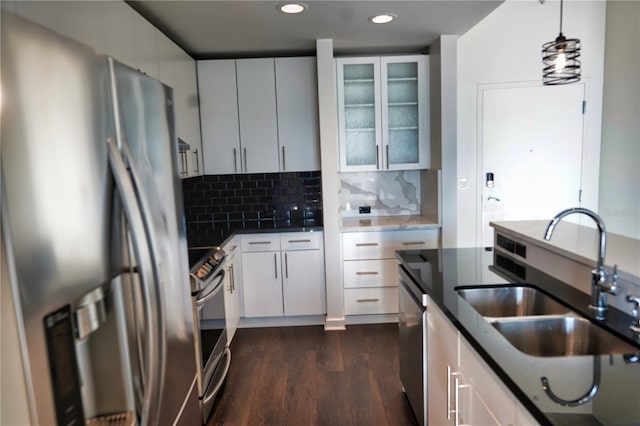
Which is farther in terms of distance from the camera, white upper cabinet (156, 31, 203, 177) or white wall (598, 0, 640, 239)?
white wall (598, 0, 640, 239)

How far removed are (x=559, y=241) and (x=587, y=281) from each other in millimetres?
350

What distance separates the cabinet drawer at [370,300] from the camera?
3.72 metres

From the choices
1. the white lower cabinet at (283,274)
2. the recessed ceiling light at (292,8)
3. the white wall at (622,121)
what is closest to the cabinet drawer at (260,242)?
the white lower cabinet at (283,274)

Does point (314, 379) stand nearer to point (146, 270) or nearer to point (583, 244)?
point (583, 244)

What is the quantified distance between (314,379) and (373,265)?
3.85 feet

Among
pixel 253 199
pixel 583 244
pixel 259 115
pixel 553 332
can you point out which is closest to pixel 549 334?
pixel 553 332

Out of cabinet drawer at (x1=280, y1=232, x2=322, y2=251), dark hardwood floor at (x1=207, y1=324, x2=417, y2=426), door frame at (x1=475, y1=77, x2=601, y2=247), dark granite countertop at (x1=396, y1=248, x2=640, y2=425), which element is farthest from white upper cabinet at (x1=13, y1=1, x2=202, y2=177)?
door frame at (x1=475, y1=77, x2=601, y2=247)

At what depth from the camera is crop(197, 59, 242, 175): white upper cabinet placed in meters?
3.74

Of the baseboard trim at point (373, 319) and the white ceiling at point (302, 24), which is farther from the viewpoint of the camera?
the baseboard trim at point (373, 319)

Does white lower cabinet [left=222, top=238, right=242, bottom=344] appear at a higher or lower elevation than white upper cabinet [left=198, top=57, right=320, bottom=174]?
lower

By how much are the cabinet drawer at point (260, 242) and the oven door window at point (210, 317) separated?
2.77 feet

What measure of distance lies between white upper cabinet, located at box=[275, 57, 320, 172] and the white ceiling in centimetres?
17

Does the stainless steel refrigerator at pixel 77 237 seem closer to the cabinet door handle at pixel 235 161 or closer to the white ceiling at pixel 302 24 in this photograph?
the white ceiling at pixel 302 24

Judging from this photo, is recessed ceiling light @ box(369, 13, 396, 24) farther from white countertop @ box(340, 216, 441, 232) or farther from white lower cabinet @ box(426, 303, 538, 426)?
white lower cabinet @ box(426, 303, 538, 426)
